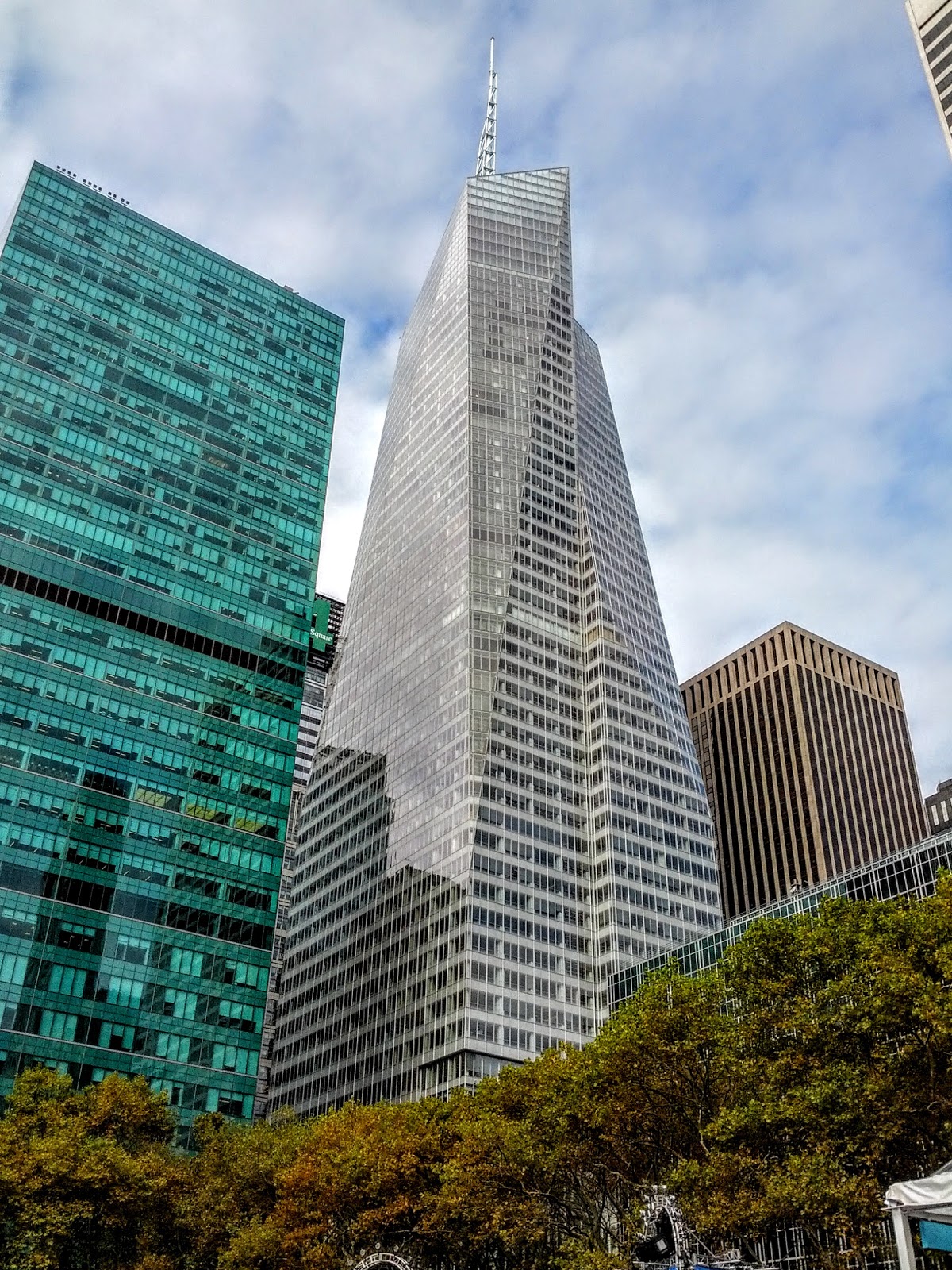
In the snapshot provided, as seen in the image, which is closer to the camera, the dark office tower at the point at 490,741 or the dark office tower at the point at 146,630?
the dark office tower at the point at 146,630

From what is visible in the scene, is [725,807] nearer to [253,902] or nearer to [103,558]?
[253,902]

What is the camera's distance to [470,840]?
397 feet

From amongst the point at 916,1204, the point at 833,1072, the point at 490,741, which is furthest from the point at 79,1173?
the point at 490,741

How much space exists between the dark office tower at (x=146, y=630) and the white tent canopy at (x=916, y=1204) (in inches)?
3350

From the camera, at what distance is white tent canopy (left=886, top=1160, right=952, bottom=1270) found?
622 inches

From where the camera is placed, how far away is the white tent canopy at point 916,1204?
15.8 m

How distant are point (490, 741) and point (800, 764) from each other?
69.9 metres

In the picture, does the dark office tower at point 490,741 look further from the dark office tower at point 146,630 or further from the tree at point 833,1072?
the tree at point 833,1072

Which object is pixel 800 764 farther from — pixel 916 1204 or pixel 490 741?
pixel 916 1204

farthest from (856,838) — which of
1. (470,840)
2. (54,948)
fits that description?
(54,948)

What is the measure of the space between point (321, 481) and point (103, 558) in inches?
1195

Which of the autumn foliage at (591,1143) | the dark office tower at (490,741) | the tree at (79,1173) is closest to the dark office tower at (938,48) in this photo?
the dark office tower at (490,741)

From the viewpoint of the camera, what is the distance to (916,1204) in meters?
16.1

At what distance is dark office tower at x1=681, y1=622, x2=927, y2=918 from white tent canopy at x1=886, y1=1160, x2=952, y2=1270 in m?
157
